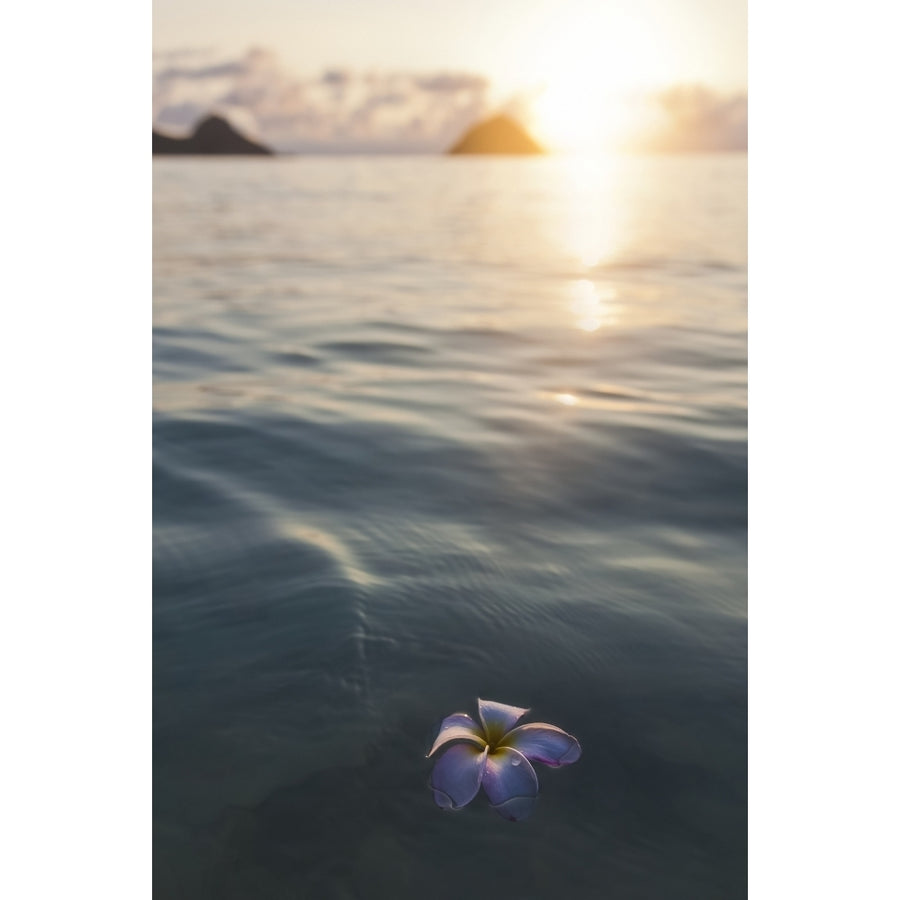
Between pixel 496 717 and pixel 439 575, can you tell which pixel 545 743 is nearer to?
pixel 496 717

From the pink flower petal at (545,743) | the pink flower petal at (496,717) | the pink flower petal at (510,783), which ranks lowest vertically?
the pink flower petal at (510,783)

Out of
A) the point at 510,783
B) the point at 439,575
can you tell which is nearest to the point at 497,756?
the point at 510,783

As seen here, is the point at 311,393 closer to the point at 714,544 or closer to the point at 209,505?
the point at 209,505

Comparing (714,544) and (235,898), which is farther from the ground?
(714,544)

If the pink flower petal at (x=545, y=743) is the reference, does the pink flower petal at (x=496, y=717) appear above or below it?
above

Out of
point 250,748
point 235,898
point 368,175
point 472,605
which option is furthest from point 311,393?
point 368,175
